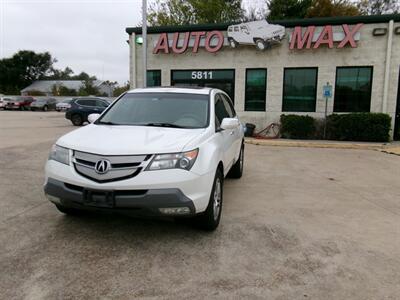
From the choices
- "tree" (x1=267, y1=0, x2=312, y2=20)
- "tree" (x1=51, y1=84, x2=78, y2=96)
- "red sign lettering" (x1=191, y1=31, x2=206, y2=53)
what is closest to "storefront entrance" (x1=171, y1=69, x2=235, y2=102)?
"red sign lettering" (x1=191, y1=31, x2=206, y2=53)

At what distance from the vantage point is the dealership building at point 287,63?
1333 cm

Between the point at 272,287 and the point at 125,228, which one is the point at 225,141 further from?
the point at 272,287

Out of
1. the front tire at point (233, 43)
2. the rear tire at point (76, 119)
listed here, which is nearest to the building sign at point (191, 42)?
the front tire at point (233, 43)

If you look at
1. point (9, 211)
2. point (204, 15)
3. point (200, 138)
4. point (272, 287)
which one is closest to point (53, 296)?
point (272, 287)

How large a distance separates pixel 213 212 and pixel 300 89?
37.5ft

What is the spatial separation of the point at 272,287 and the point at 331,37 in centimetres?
1235

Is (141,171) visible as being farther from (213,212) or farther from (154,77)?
(154,77)

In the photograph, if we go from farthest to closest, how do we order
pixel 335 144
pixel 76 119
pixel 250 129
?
pixel 76 119
pixel 250 129
pixel 335 144

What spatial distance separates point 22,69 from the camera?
67.1 m

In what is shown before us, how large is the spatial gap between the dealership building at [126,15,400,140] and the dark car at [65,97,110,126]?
5.35m

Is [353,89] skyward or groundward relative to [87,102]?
skyward

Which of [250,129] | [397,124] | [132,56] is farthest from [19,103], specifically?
[397,124]

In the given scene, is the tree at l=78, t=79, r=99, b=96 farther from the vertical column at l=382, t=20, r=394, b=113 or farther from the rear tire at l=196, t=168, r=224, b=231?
the rear tire at l=196, t=168, r=224, b=231

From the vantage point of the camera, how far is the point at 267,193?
19.9 feet
